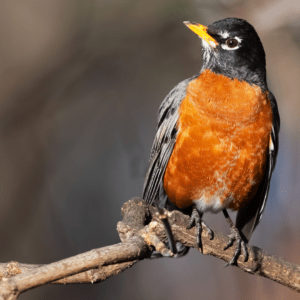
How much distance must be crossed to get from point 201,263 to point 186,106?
2975mm

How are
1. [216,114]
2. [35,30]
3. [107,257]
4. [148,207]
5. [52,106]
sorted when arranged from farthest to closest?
[52,106] < [35,30] < [216,114] < [148,207] < [107,257]

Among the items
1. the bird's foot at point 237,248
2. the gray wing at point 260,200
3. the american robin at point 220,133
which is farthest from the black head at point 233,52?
the bird's foot at point 237,248

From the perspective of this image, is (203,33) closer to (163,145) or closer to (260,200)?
(163,145)

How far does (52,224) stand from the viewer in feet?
17.8

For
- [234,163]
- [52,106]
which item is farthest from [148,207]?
[52,106]

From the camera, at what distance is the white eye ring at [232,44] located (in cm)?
333

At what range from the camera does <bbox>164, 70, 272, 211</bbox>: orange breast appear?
3.12m

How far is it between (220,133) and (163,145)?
560mm

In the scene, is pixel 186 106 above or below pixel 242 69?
below

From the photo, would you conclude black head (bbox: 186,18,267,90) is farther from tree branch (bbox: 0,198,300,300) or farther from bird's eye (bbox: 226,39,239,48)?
tree branch (bbox: 0,198,300,300)

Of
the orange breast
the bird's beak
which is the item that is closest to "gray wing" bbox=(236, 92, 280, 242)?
the orange breast

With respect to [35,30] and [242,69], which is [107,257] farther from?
[35,30]

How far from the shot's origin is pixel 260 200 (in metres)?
3.68

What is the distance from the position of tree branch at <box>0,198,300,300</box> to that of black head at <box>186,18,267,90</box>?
1306 mm
